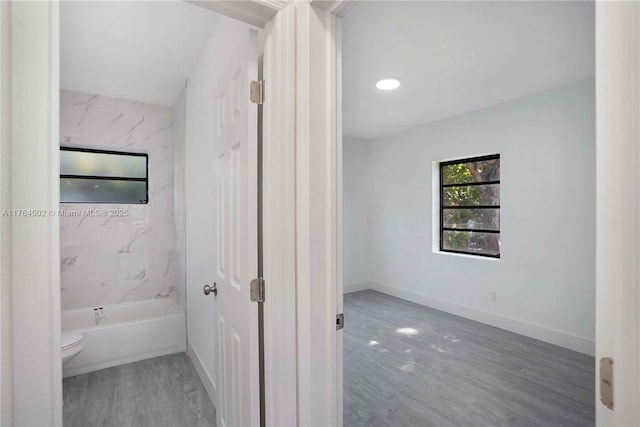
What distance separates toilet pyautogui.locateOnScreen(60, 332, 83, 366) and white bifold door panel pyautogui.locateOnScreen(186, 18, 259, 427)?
861 millimetres

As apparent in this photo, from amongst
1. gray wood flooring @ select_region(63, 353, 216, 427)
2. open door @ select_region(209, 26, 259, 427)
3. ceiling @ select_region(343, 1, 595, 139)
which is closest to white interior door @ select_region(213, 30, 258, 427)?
open door @ select_region(209, 26, 259, 427)

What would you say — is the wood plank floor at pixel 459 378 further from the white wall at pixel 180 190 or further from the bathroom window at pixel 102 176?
the bathroom window at pixel 102 176

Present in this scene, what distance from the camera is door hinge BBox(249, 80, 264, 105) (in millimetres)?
1185

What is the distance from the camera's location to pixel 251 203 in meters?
1.17

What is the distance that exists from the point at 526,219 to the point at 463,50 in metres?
1.99

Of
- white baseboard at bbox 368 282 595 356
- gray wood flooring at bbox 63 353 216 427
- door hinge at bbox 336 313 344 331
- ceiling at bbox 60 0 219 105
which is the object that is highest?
ceiling at bbox 60 0 219 105

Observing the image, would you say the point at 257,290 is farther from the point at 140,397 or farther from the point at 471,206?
the point at 471,206

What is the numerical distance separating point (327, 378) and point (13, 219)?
994 millimetres

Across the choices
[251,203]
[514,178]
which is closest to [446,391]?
[251,203]

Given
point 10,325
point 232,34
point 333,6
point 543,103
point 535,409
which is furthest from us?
point 543,103

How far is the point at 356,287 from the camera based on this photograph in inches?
199

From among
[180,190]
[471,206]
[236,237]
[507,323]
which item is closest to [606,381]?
[236,237]

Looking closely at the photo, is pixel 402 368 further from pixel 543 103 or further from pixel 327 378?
pixel 543 103

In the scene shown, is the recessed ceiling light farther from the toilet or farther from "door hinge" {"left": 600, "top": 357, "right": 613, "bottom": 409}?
the toilet
